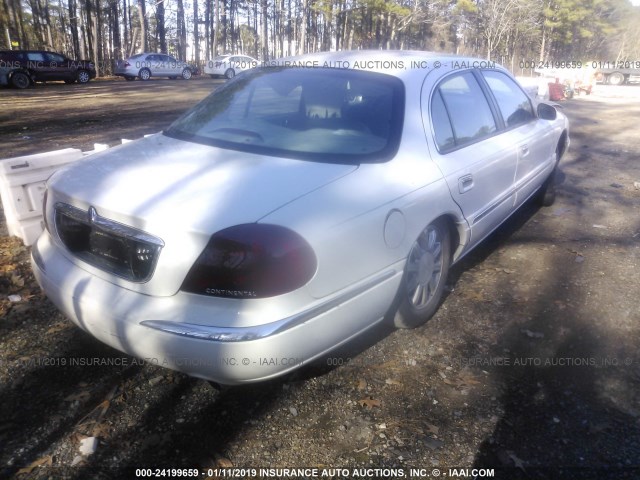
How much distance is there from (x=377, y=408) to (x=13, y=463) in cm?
161

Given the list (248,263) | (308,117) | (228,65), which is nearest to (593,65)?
(228,65)

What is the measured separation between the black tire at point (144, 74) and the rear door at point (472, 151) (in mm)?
28567

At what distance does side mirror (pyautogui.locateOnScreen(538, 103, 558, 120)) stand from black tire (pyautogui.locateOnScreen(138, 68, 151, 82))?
28.1 meters

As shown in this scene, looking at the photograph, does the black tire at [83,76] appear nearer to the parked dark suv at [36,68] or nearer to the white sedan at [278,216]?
the parked dark suv at [36,68]

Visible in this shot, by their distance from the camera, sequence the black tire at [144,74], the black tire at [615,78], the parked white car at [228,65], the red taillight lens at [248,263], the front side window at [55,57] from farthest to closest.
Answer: the black tire at [615,78] → the parked white car at [228,65] → the black tire at [144,74] → the front side window at [55,57] → the red taillight lens at [248,263]

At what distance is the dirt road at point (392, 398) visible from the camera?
2203 mm

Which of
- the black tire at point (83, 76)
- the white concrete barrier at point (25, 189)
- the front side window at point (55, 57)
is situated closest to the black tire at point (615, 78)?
the black tire at point (83, 76)

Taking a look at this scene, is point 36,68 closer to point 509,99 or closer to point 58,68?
point 58,68

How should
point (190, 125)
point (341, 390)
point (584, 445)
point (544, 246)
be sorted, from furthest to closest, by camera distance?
point (544, 246)
point (190, 125)
point (341, 390)
point (584, 445)

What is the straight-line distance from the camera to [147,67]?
28984 millimetres

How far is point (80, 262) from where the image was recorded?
241cm

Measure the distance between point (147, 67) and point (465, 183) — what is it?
29.5m

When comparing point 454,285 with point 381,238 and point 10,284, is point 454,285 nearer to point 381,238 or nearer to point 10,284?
point 381,238

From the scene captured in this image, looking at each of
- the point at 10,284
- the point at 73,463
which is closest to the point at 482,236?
the point at 73,463
